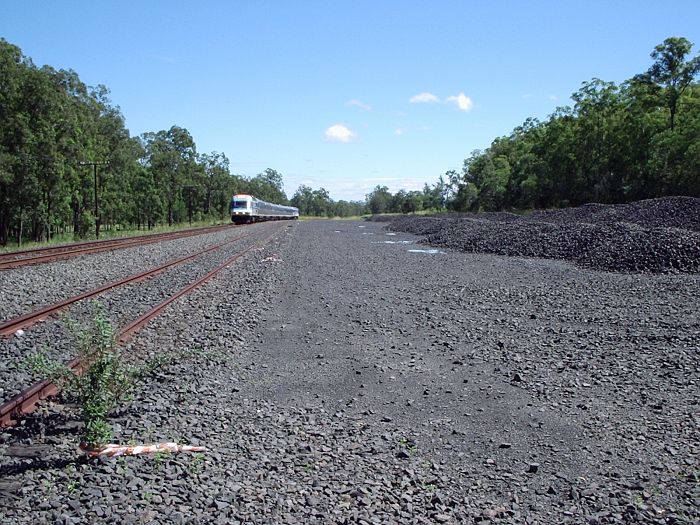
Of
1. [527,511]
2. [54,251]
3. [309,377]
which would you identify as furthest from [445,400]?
[54,251]

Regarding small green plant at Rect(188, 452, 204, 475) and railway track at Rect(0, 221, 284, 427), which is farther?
railway track at Rect(0, 221, 284, 427)

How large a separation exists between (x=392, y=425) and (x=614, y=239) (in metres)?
18.2

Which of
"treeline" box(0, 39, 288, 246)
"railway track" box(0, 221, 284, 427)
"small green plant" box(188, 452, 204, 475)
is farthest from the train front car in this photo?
"small green plant" box(188, 452, 204, 475)

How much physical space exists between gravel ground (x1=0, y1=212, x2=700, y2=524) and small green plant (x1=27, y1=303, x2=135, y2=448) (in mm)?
219

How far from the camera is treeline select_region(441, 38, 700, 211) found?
49.9m

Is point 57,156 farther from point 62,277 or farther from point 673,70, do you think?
point 673,70

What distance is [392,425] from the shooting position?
16.9 ft

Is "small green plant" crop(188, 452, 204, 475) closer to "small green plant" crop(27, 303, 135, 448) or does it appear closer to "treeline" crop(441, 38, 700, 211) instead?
"small green plant" crop(27, 303, 135, 448)

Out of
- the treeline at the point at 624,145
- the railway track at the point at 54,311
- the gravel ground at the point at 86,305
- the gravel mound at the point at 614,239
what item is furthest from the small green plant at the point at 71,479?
the treeline at the point at 624,145

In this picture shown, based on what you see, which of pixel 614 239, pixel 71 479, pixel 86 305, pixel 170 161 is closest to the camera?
pixel 71 479

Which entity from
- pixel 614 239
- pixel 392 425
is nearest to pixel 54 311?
pixel 392 425

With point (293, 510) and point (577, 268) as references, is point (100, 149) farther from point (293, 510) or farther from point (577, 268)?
point (293, 510)

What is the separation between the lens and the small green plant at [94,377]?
441 centimetres

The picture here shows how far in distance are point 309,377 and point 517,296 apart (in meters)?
7.56
